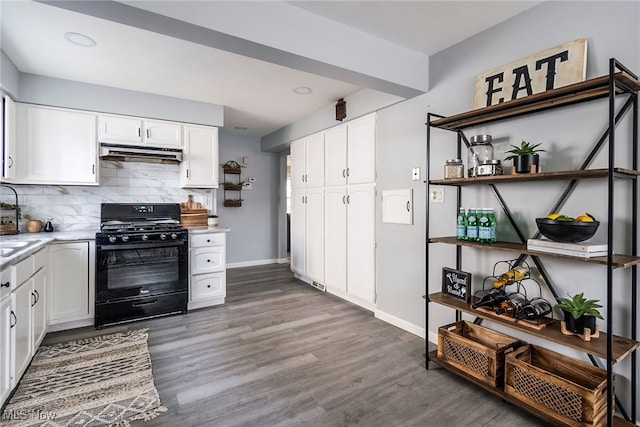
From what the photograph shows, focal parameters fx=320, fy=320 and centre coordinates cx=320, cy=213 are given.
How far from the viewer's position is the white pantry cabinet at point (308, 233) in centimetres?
435

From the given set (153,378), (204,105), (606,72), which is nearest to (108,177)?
(204,105)

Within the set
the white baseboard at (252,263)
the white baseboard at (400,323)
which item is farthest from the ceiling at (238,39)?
the white baseboard at (252,263)

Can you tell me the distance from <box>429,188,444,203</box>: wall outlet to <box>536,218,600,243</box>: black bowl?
0.92 m

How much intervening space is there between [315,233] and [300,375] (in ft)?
7.82

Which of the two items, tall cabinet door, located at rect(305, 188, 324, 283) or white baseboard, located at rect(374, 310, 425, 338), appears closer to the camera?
white baseboard, located at rect(374, 310, 425, 338)

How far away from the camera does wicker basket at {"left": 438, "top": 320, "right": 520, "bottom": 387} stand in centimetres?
197

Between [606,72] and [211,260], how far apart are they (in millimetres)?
3675

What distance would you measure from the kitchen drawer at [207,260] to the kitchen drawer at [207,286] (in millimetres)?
69

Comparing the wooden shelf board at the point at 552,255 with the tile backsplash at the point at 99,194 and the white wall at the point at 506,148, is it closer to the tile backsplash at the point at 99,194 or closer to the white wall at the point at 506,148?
the white wall at the point at 506,148

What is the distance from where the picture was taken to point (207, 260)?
368 centimetres

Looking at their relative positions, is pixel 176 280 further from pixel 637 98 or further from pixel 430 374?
A: pixel 637 98

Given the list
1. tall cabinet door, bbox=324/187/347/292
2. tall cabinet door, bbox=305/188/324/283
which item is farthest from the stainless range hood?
tall cabinet door, bbox=324/187/347/292

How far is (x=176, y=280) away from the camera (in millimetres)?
3434

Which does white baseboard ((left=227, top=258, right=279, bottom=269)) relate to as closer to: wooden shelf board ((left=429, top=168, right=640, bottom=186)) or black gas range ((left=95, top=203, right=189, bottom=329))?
black gas range ((left=95, top=203, right=189, bottom=329))
